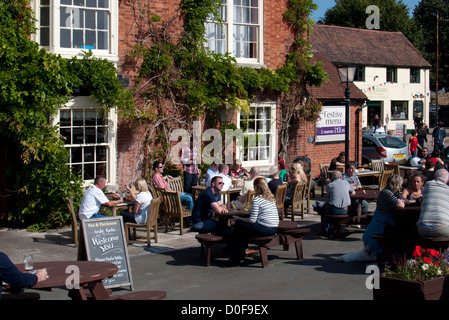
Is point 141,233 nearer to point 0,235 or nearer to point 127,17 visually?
point 0,235

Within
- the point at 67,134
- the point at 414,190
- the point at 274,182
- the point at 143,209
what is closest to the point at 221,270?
the point at 143,209

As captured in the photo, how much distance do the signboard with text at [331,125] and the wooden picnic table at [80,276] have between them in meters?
13.9

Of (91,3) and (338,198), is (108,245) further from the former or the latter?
(91,3)

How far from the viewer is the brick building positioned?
13859 mm

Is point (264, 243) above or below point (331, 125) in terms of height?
below

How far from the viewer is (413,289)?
687 centimetres

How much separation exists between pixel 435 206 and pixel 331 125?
11.8m

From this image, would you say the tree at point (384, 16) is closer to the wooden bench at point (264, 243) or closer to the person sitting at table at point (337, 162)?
the person sitting at table at point (337, 162)

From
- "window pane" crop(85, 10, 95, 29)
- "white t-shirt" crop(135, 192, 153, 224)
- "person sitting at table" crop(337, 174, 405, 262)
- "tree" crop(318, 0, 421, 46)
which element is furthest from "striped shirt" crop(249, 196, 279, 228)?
"tree" crop(318, 0, 421, 46)

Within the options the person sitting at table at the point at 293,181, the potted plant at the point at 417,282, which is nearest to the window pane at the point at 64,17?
the person sitting at table at the point at 293,181

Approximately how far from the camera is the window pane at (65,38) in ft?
45.3

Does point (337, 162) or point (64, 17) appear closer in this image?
point (64, 17)
